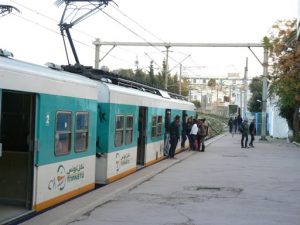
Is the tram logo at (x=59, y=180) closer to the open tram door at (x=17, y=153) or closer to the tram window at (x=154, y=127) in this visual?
the open tram door at (x=17, y=153)

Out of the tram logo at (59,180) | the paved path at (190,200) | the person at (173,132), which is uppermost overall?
the person at (173,132)

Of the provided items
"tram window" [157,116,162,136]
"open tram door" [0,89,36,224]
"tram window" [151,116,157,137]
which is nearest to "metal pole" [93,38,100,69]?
"tram window" [157,116,162,136]

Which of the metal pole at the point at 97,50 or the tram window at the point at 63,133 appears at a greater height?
the metal pole at the point at 97,50

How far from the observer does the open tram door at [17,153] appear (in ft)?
27.8

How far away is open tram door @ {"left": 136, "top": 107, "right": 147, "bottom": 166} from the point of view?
55.6 ft

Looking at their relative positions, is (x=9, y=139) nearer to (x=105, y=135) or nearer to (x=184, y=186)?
(x=105, y=135)

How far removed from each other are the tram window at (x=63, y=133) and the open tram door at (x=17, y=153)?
0.64m

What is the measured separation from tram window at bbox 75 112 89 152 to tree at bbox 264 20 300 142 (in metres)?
18.8

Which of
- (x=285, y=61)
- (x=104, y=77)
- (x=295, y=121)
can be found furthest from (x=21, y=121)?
(x=295, y=121)

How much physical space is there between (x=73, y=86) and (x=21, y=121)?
147 cm

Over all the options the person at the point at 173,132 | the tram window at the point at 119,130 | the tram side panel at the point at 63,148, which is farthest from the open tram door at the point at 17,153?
the person at the point at 173,132

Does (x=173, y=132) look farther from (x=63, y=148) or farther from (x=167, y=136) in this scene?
(x=63, y=148)

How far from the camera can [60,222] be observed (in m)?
8.22

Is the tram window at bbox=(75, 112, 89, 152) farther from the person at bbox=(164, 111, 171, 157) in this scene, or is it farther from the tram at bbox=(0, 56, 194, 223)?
the person at bbox=(164, 111, 171, 157)
